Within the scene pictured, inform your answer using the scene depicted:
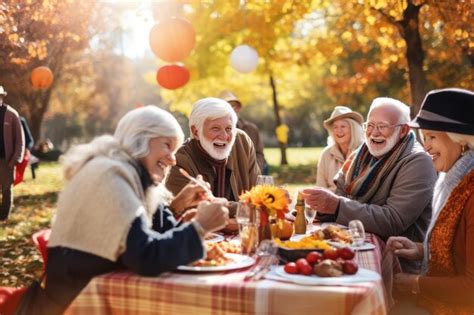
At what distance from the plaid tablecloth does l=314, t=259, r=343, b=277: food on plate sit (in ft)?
0.44

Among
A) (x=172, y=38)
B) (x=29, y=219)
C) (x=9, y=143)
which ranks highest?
(x=172, y=38)

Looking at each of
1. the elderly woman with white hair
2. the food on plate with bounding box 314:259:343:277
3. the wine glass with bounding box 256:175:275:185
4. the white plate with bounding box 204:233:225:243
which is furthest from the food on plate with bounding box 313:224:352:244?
the elderly woman with white hair

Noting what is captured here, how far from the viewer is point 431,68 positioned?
84.5 feet

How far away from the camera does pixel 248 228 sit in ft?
11.5

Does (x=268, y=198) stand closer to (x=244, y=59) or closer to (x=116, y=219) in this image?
(x=116, y=219)

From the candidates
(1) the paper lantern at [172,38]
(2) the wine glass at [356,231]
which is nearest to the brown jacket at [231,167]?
(2) the wine glass at [356,231]

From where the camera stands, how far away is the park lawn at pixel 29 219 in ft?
26.4

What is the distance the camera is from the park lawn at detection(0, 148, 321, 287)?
26.4 ft

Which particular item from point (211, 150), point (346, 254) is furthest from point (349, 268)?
point (211, 150)

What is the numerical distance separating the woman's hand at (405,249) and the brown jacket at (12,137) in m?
8.63

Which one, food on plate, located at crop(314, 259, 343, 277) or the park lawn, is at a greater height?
food on plate, located at crop(314, 259, 343, 277)

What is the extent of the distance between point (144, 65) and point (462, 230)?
7214 cm

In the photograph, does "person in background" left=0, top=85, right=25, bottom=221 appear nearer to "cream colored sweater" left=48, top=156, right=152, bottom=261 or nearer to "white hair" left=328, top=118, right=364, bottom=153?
"white hair" left=328, top=118, right=364, bottom=153

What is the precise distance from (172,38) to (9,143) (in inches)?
135
